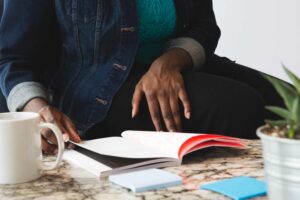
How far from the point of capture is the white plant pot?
0.52 metres

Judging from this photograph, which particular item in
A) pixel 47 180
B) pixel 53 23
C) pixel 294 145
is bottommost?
pixel 47 180

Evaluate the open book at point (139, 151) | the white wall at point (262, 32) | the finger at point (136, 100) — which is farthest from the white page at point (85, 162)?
the white wall at point (262, 32)

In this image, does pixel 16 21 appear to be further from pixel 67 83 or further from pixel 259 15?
pixel 259 15

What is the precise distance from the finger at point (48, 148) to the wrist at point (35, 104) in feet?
0.30

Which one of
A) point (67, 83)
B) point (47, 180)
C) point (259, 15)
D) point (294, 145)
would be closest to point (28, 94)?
point (67, 83)

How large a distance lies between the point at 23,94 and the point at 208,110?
402 millimetres

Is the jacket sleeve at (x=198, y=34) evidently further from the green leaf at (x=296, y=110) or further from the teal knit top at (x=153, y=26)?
the green leaf at (x=296, y=110)

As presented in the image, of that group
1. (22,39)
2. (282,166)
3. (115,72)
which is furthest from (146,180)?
(22,39)

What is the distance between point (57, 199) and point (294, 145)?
333 millimetres

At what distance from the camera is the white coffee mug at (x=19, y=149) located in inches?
28.6

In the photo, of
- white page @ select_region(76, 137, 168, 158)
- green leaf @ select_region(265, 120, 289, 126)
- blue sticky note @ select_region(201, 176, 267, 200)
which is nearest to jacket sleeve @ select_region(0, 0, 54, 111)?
white page @ select_region(76, 137, 168, 158)

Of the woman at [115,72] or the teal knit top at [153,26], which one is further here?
the teal knit top at [153,26]

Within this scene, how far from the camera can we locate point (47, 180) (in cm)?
77

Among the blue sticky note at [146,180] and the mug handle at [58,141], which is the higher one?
the mug handle at [58,141]
